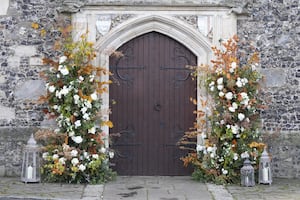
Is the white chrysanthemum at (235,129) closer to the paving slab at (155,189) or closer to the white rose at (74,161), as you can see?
the paving slab at (155,189)

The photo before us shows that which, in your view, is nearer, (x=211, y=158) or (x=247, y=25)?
(x=211, y=158)

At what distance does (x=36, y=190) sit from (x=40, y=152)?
115cm

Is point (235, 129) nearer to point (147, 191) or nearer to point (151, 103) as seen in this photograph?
point (151, 103)

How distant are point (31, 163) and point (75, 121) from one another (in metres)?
0.89

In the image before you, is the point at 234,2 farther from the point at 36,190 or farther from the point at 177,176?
the point at 36,190

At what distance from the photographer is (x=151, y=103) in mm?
9836

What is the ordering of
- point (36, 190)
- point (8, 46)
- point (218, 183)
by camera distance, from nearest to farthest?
point (36, 190)
point (218, 183)
point (8, 46)

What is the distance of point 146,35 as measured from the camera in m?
9.85

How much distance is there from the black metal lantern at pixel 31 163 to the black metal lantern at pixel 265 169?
3268mm

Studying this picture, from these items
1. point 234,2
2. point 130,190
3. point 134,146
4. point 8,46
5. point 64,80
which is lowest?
point 130,190

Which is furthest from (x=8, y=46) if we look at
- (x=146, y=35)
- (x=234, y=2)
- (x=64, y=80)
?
(x=234, y=2)

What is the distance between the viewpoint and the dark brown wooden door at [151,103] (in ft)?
32.2

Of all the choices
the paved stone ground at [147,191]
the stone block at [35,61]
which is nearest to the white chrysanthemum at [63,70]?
the stone block at [35,61]

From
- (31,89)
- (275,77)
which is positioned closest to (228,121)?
(275,77)
